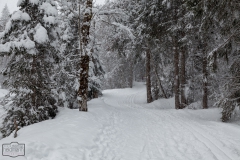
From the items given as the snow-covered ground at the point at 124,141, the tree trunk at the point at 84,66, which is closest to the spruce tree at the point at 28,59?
the tree trunk at the point at 84,66

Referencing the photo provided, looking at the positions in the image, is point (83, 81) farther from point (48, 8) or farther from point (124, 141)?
point (124, 141)

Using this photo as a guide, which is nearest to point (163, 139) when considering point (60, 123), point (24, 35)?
point (60, 123)

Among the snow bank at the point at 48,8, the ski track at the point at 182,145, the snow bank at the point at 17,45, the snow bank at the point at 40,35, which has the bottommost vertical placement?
the ski track at the point at 182,145

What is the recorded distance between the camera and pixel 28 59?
339 inches

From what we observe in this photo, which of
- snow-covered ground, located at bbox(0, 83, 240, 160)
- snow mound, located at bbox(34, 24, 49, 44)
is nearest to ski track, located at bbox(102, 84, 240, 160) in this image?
snow-covered ground, located at bbox(0, 83, 240, 160)

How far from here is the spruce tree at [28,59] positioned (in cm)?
830

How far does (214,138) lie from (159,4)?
1135cm

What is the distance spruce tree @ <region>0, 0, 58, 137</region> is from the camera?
8.30m

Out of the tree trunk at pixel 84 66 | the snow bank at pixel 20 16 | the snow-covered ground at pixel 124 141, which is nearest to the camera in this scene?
the snow-covered ground at pixel 124 141

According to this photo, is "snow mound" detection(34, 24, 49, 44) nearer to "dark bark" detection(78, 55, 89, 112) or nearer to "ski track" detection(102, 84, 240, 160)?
"dark bark" detection(78, 55, 89, 112)

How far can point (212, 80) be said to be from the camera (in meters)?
16.8

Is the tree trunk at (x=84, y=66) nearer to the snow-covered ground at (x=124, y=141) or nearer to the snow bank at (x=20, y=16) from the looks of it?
the snow-covered ground at (x=124, y=141)

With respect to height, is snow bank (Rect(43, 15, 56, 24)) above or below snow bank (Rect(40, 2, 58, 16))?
below

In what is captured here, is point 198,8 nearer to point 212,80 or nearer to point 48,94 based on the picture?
point 48,94
